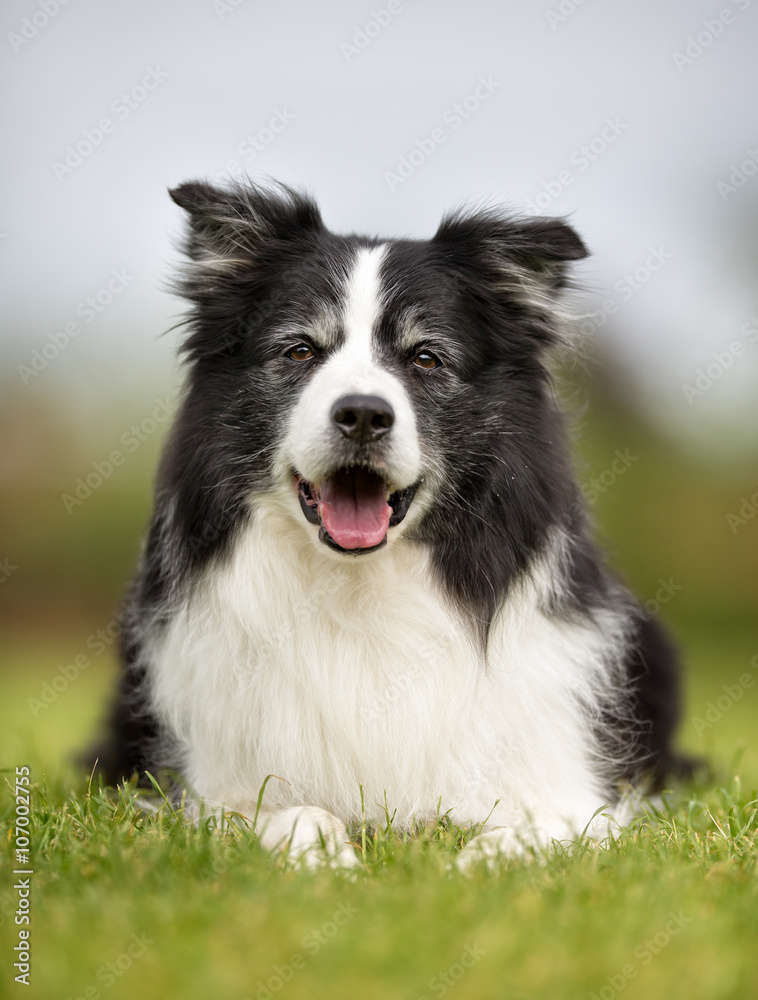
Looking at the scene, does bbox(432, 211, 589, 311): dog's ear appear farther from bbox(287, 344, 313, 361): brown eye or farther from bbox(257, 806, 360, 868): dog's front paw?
bbox(257, 806, 360, 868): dog's front paw

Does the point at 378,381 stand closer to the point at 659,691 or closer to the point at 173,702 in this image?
the point at 173,702

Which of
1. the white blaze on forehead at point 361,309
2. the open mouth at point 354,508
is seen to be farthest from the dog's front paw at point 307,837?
the white blaze on forehead at point 361,309

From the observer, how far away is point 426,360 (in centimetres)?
359

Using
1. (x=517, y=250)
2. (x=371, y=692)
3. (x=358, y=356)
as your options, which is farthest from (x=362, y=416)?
(x=517, y=250)

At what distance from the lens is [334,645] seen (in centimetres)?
353

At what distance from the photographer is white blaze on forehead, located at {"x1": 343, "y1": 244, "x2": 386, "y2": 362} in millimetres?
3499

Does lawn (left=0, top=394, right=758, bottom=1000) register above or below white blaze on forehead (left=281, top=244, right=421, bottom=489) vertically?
below

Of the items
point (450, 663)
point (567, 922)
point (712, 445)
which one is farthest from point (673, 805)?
point (712, 445)

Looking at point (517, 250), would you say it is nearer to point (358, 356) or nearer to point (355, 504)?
point (358, 356)

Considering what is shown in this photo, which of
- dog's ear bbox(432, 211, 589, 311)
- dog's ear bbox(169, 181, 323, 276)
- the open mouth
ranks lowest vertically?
the open mouth

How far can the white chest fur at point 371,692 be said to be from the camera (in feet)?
11.4

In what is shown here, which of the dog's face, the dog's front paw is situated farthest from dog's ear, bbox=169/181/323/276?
the dog's front paw

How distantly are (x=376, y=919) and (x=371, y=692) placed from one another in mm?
1293

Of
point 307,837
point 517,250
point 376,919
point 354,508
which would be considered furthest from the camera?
point 517,250
